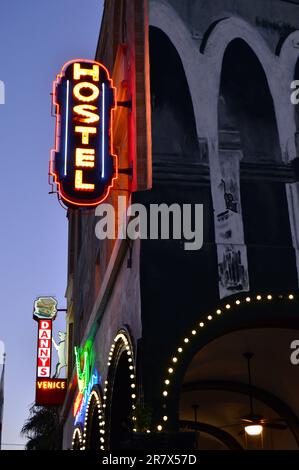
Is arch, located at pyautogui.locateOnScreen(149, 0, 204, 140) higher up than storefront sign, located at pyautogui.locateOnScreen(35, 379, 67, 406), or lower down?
higher up

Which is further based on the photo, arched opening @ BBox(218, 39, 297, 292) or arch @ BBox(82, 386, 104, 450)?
arch @ BBox(82, 386, 104, 450)

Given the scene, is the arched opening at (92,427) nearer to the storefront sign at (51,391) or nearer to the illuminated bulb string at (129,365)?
the illuminated bulb string at (129,365)

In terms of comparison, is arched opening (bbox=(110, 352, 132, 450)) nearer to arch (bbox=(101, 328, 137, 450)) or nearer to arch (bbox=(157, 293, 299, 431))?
arch (bbox=(101, 328, 137, 450))

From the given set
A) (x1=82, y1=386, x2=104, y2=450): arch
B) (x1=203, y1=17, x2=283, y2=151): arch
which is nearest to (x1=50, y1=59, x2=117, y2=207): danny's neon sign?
(x1=203, y1=17, x2=283, y2=151): arch

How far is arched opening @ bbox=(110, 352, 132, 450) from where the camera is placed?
48.5 feet

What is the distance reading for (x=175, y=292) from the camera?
42.5ft

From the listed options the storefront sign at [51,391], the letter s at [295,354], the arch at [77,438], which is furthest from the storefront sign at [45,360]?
the letter s at [295,354]

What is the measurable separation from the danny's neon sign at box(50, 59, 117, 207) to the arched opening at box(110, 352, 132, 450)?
12.1 feet

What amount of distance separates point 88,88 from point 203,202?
13.5ft

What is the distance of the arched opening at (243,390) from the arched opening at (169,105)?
405cm

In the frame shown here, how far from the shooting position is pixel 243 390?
18.8m

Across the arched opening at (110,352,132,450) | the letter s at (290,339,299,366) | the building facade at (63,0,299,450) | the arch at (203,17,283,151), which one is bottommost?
the arched opening at (110,352,132,450)

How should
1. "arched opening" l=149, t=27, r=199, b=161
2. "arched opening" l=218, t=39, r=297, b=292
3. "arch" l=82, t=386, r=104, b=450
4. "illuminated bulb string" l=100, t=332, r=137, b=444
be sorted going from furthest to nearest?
"arch" l=82, t=386, r=104, b=450 → "arched opening" l=149, t=27, r=199, b=161 → "arched opening" l=218, t=39, r=297, b=292 → "illuminated bulb string" l=100, t=332, r=137, b=444

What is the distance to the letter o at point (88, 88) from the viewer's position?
15441 mm
